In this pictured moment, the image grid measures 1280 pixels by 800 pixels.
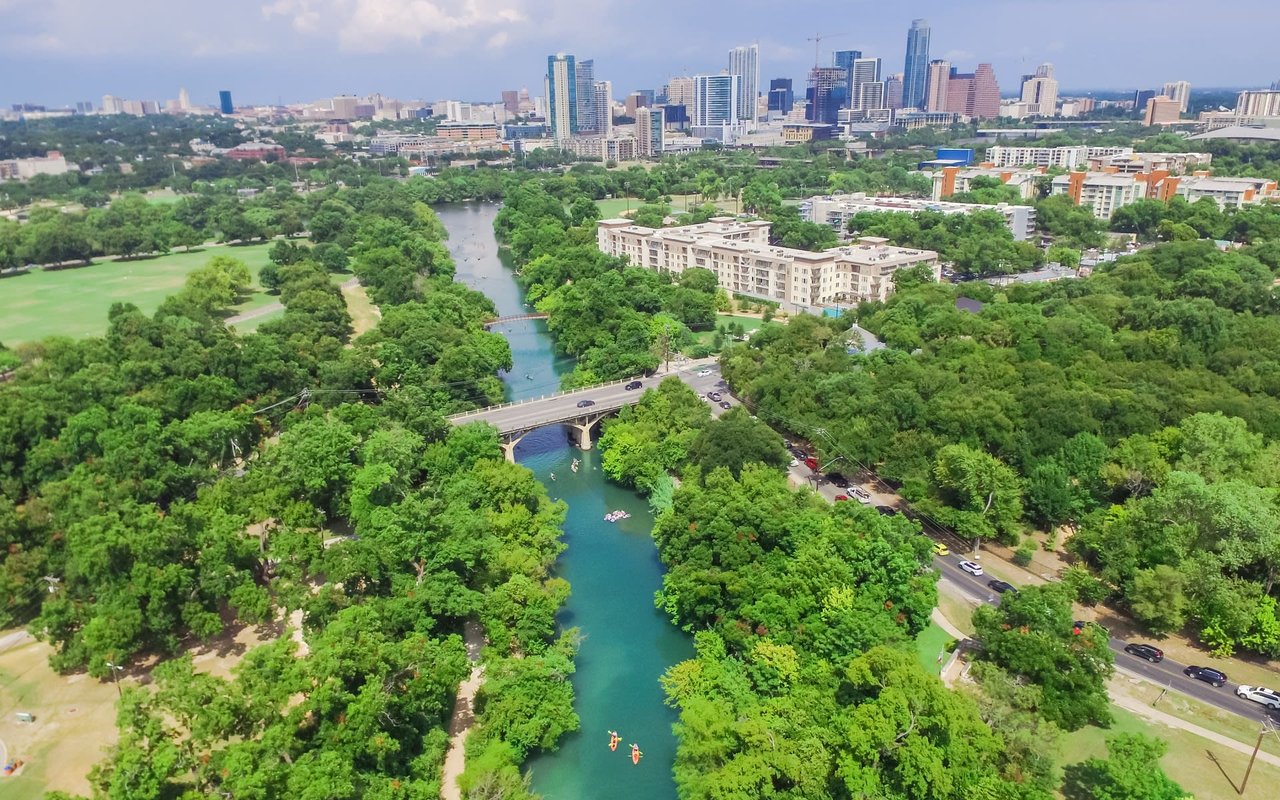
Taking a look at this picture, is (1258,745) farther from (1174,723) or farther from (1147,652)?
(1147,652)

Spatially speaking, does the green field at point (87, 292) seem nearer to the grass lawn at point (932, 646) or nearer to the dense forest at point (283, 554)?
the dense forest at point (283, 554)

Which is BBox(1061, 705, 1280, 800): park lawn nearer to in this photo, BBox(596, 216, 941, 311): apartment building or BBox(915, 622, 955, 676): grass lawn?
BBox(915, 622, 955, 676): grass lawn

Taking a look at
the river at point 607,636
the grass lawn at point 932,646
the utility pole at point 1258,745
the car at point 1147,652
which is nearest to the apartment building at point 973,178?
the river at point 607,636

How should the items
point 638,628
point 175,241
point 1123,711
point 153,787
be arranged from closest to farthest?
point 153,787, point 1123,711, point 638,628, point 175,241

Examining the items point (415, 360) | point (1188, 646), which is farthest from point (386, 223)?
point (1188, 646)

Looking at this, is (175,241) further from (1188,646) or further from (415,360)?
(1188,646)

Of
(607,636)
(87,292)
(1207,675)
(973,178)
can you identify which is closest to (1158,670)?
(1207,675)

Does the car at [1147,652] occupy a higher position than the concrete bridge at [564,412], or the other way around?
the concrete bridge at [564,412]
